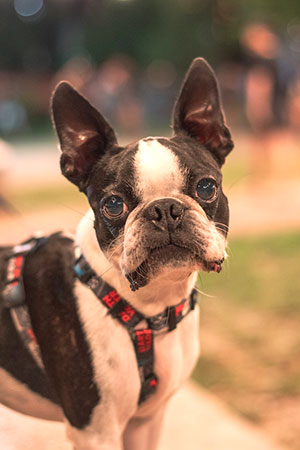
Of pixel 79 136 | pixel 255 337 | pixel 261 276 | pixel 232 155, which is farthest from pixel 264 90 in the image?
pixel 79 136

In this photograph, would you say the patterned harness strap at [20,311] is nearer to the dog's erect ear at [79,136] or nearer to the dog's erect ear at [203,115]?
the dog's erect ear at [79,136]

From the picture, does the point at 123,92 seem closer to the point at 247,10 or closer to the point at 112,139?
the point at 247,10

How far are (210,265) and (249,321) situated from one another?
10.0 feet

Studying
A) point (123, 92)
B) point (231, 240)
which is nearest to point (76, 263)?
point (231, 240)

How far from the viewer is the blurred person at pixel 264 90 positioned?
9016mm

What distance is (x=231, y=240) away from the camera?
6.98 meters

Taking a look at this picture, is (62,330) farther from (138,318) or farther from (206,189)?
(206,189)

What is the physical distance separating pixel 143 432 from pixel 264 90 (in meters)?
7.81

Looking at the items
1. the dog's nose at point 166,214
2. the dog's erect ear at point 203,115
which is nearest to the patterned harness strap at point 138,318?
the dog's nose at point 166,214

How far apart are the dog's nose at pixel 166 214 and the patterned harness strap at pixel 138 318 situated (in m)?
0.33

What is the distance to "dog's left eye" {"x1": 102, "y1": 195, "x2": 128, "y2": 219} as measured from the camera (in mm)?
1823

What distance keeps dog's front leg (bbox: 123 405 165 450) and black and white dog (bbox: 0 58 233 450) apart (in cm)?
14

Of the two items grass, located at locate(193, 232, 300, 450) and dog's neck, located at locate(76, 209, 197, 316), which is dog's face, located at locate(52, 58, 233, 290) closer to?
dog's neck, located at locate(76, 209, 197, 316)

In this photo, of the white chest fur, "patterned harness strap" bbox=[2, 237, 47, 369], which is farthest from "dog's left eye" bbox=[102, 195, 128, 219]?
"patterned harness strap" bbox=[2, 237, 47, 369]
